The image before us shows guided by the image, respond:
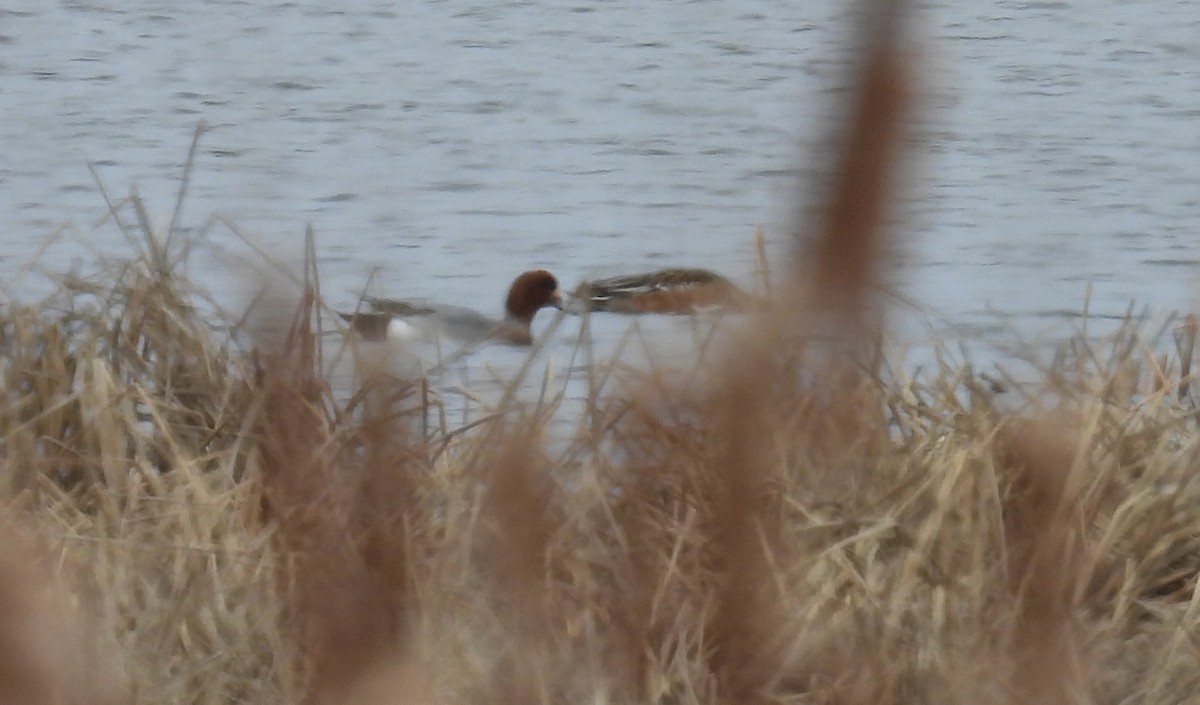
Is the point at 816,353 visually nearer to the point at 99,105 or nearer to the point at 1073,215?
the point at 1073,215

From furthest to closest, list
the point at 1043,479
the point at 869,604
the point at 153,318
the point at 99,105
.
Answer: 1. the point at 153,318
2. the point at 869,604
3. the point at 99,105
4. the point at 1043,479

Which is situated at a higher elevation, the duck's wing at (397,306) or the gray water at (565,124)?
the gray water at (565,124)

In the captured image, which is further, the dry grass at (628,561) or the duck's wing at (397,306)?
the duck's wing at (397,306)

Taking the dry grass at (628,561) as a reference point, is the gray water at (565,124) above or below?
above

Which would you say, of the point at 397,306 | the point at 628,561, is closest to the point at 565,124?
the point at 397,306

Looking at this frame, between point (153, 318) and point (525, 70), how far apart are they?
2.39m

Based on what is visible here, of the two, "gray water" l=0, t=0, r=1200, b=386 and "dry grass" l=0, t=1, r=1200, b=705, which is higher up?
"gray water" l=0, t=0, r=1200, b=386

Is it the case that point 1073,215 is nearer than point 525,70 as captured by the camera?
Yes

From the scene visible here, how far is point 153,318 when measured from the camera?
321cm

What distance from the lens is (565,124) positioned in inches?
36.7

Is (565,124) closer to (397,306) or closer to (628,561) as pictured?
(397,306)

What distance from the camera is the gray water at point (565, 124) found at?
625 mm

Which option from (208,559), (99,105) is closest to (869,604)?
(208,559)

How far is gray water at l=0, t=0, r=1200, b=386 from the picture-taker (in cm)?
62
